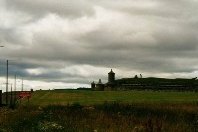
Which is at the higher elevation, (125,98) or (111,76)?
(111,76)

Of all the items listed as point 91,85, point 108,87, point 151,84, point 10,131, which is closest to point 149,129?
point 10,131

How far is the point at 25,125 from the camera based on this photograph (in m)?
22.1

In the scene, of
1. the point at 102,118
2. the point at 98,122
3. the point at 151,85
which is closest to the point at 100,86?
the point at 151,85

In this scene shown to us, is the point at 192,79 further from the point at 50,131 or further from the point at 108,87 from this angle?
the point at 50,131

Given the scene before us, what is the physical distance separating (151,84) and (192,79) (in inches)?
595

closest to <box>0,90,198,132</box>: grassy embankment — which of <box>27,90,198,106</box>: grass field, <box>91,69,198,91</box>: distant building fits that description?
<box>27,90,198,106</box>: grass field

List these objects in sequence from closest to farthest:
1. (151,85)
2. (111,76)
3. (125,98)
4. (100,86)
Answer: (125,98), (151,85), (100,86), (111,76)

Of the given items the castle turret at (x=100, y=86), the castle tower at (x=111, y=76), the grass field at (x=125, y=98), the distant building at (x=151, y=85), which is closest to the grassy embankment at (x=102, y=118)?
the grass field at (x=125, y=98)

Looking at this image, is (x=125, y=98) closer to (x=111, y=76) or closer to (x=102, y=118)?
(x=102, y=118)

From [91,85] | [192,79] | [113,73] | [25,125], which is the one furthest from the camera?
[91,85]

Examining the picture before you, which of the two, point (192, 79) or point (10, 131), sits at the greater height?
point (192, 79)

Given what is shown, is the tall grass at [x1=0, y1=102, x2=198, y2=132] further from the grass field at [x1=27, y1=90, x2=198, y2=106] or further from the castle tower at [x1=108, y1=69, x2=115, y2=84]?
the castle tower at [x1=108, y1=69, x2=115, y2=84]

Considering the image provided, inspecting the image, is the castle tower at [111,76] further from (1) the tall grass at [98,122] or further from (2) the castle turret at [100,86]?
(1) the tall grass at [98,122]

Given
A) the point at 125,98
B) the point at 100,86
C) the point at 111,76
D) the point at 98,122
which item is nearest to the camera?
the point at 98,122
